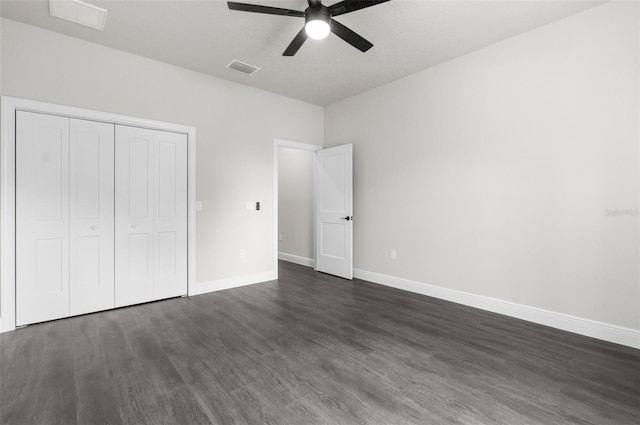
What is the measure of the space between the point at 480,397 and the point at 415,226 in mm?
2476

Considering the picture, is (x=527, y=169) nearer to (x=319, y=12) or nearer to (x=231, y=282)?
(x=319, y=12)

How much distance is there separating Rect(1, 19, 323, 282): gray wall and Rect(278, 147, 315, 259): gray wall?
870 millimetres

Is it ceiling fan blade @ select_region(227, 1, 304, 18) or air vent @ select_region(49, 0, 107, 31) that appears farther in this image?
air vent @ select_region(49, 0, 107, 31)

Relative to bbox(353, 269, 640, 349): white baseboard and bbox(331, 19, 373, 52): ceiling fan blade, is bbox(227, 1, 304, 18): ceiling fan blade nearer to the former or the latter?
bbox(331, 19, 373, 52): ceiling fan blade

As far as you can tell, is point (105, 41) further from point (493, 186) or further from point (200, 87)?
point (493, 186)

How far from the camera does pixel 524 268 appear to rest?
10.4ft

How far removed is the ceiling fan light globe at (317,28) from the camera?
240 cm

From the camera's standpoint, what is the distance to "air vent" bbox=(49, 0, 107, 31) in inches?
105

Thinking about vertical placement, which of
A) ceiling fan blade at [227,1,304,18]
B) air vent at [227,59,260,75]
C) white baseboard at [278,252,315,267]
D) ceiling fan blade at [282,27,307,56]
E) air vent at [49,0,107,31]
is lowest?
white baseboard at [278,252,315,267]

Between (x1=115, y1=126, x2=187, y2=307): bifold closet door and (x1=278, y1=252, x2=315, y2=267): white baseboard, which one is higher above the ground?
(x1=115, y1=126, x2=187, y2=307): bifold closet door

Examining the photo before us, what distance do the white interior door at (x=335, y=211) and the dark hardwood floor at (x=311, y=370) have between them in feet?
5.33

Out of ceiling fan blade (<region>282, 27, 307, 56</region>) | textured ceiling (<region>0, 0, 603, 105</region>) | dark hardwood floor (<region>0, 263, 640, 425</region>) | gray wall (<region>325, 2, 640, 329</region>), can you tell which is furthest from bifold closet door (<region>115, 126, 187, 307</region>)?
gray wall (<region>325, 2, 640, 329</region>)

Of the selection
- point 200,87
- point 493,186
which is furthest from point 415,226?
point 200,87

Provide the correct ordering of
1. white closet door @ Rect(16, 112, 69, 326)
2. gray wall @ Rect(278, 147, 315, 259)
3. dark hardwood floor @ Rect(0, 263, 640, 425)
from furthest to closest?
gray wall @ Rect(278, 147, 315, 259) → white closet door @ Rect(16, 112, 69, 326) → dark hardwood floor @ Rect(0, 263, 640, 425)
